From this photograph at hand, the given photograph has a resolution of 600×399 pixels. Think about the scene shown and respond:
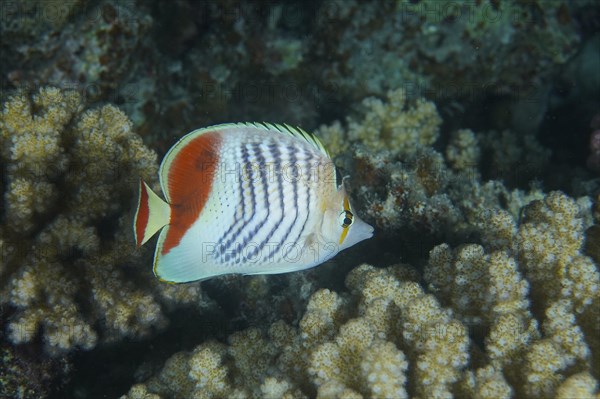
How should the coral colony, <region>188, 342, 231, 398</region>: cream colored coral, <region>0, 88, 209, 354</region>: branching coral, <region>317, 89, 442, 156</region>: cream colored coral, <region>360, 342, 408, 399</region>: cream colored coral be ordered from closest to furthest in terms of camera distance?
<region>360, 342, 408, 399</region>: cream colored coral < the coral colony < <region>188, 342, 231, 398</region>: cream colored coral < <region>0, 88, 209, 354</region>: branching coral < <region>317, 89, 442, 156</region>: cream colored coral

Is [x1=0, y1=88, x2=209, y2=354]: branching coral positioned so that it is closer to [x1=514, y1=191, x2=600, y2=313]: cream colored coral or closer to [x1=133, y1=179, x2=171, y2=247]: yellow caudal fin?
[x1=133, y1=179, x2=171, y2=247]: yellow caudal fin

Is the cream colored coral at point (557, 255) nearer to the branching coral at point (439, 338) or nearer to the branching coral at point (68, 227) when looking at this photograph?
the branching coral at point (439, 338)

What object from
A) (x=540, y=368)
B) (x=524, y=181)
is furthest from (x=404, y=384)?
(x=524, y=181)

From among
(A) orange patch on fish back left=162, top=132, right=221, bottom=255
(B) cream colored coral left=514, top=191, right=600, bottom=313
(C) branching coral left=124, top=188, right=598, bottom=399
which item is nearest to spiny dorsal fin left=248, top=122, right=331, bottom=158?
(A) orange patch on fish back left=162, top=132, right=221, bottom=255

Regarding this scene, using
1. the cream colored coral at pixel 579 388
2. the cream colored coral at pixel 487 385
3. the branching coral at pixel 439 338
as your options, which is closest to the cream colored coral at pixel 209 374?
the branching coral at pixel 439 338

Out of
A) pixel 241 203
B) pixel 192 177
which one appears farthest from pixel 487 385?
pixel 192 177

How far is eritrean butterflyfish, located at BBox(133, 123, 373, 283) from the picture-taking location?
2098mm

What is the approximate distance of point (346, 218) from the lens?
2.15 metres

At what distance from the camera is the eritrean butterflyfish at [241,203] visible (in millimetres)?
2098

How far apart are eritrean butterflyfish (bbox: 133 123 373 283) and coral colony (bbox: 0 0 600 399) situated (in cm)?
43

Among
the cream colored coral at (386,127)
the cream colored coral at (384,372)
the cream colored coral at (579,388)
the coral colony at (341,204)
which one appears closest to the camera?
the cream colored coral at (579,388)

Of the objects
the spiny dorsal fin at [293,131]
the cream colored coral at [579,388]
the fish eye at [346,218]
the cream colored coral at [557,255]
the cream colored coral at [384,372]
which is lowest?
the cream colored coral at [384,372]

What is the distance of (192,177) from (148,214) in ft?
0.82

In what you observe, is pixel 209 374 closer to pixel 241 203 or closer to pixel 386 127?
pixel 241 203
